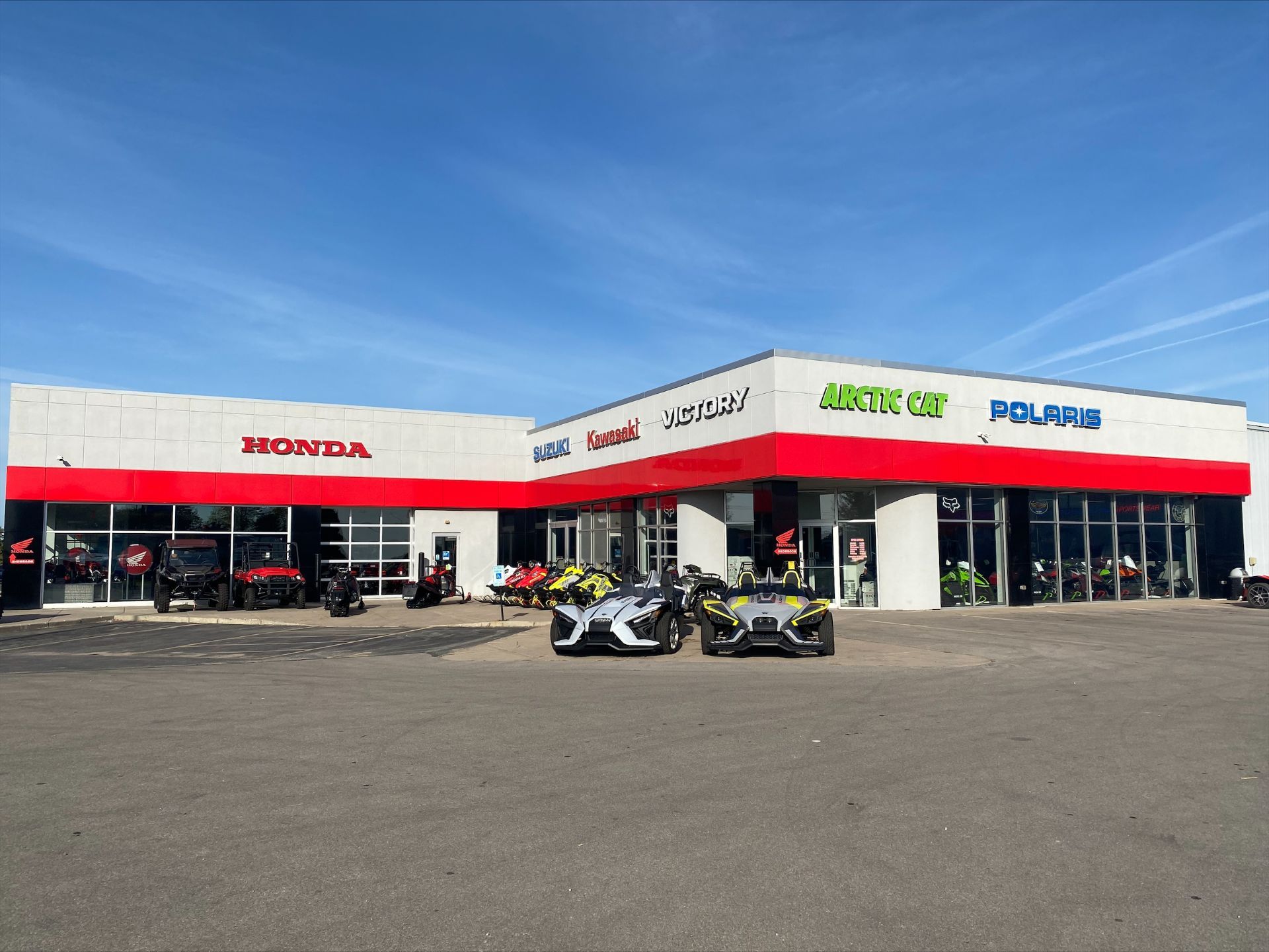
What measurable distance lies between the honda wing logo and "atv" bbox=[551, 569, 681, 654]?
71.8ft

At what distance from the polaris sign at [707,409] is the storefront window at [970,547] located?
640 cm

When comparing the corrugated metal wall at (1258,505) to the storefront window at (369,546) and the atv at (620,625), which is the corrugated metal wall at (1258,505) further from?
the storefront window at (369,546)

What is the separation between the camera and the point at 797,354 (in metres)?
24.6

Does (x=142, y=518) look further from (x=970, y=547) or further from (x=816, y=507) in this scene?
(x=970, y=547)

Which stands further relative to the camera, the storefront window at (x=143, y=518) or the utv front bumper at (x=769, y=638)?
the storefront window at (x=143, y=518)

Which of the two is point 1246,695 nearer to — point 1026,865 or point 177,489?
point 1026,865

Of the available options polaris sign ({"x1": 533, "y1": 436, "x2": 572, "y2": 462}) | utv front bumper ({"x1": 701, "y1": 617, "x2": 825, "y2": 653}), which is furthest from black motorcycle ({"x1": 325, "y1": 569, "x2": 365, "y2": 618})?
utv front bumper ({"x1": 701, "y1": 617, "x2": 825, "y2": 653})

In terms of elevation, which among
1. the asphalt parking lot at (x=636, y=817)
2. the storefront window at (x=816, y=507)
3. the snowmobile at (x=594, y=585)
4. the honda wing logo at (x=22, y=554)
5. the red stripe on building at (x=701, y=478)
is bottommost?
the asphalt parking lot at (x=636, y=817)

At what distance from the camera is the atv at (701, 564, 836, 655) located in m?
15.7

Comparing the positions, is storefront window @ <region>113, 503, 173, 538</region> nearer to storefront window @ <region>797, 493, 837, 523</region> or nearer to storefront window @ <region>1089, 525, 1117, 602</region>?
storefront window @ <region>797, 493, 837, 523</region>

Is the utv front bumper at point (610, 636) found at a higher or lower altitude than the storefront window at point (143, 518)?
lower

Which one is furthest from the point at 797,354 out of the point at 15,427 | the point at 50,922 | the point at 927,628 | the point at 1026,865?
the point at 15,427

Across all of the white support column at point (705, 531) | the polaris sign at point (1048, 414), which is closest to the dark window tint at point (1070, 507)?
the polaris sign at point (1048, 414)

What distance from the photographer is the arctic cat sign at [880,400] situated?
24922mm
